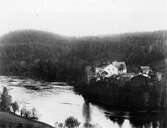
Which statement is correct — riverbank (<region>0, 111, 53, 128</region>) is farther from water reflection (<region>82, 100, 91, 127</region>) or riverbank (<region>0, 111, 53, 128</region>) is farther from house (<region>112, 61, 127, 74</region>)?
house (<region>112, 61, 127, 74</region>)

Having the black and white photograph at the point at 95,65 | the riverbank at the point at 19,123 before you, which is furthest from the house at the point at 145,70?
the riverbank at the point at 19,123

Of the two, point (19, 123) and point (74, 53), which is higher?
point (74, 53)

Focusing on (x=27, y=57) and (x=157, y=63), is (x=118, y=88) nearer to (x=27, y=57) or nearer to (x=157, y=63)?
(x=157, y=63)

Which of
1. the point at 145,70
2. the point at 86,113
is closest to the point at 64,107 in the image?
the point at 86,113

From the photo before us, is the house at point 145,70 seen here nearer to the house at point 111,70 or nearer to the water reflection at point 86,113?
the house at point 111,70

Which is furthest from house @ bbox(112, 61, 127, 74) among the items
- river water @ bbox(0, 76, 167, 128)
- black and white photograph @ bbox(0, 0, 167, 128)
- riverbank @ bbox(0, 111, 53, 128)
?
riverbank @ bbox(0, 111, 53, 128)

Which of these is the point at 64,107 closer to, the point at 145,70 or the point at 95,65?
the point at 95,65
